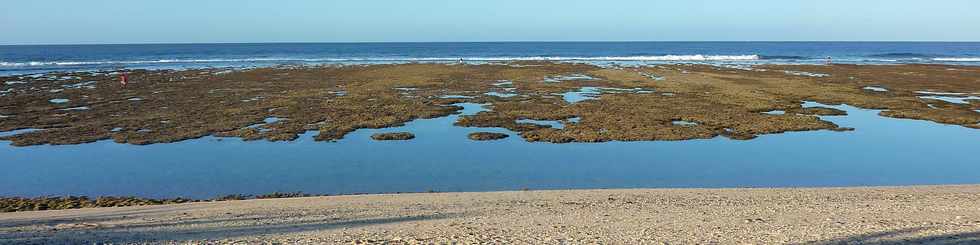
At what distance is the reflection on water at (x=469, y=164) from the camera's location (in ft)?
47.4

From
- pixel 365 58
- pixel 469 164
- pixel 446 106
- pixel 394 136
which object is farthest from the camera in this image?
pixel 365 58

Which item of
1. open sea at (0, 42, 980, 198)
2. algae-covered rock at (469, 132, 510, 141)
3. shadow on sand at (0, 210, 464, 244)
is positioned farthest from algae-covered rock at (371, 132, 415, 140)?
shadow on sand at (0, 210, 464, 244)

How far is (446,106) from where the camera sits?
94.6 feet

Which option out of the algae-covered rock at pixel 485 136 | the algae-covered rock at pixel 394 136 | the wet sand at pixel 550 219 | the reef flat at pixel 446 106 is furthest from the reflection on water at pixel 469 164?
the wet sand at pixel 550 219

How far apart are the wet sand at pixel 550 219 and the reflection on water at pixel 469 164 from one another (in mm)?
1726

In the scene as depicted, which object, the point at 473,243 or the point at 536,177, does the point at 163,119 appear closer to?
the point at 536,177

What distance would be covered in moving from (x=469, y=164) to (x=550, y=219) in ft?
20.5

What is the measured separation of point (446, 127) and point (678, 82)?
2421 centimetres

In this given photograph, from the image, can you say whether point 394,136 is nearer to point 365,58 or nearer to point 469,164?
point 469,164

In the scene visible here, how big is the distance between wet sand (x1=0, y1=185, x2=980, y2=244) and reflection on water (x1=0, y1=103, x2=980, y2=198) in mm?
1726

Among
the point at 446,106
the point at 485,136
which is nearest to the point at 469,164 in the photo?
the point at 485,136

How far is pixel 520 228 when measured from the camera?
9.88m

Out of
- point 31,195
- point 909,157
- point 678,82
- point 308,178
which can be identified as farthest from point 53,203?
point 678,82

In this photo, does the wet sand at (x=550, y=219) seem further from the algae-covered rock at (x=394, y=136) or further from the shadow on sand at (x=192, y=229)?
the algae-covered rock at (x=394, y=136)
